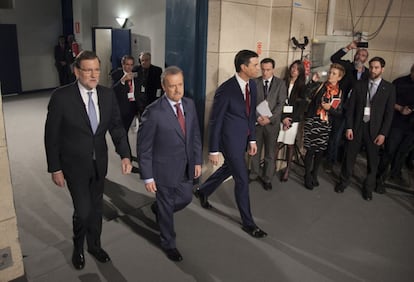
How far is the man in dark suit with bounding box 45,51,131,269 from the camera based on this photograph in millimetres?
2857

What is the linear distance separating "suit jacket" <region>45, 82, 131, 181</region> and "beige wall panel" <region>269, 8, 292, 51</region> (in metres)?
2.95

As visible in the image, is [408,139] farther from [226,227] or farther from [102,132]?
[102,132]

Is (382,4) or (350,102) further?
(382,4)

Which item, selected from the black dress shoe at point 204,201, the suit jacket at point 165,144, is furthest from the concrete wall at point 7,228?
the black dress shoe at point 204,201

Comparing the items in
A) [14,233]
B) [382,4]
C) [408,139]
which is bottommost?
[14,233]

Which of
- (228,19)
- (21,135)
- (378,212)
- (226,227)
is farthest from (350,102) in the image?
(21,135)

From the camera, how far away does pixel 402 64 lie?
6695mm

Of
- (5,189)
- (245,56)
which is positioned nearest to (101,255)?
(5,189)

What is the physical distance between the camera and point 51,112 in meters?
2.85

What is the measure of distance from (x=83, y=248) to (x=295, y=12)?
391 centimetres

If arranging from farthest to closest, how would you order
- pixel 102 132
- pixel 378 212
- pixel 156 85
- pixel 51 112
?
1. pixel 156 85
2. pixel 378 212
3. pixel 102 132
4. pixel 51 112

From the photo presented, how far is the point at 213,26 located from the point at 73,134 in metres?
2.36

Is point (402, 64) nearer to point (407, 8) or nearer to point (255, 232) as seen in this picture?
point (407, 8)

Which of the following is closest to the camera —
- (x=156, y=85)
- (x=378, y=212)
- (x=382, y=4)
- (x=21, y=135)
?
(x=378, y=212)
